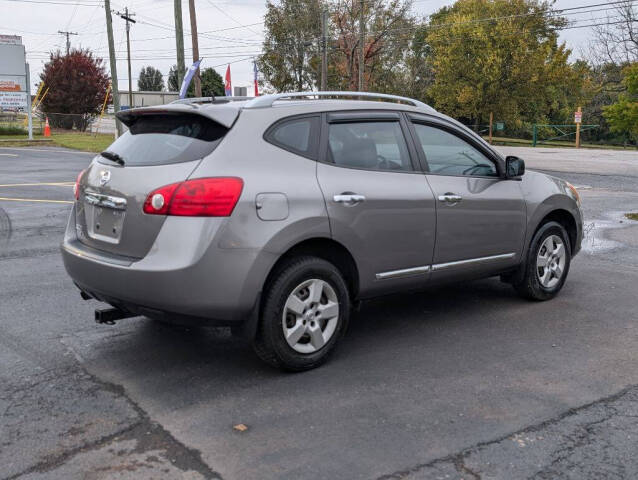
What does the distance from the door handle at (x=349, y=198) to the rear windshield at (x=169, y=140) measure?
0.84m

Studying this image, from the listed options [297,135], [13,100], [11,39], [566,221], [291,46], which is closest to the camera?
[297,135]

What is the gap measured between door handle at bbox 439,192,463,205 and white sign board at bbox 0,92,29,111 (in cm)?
3987

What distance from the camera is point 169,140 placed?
436cm

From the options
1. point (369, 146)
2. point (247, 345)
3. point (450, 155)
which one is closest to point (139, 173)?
point (247, 345)

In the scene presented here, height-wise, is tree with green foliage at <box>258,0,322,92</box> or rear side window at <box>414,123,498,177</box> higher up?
tree with green foliage at <box>258,0,322,92</box>

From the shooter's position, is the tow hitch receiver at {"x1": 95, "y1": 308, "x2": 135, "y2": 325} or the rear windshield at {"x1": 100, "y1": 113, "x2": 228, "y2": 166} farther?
the tow hitch receiver at {"x1": 95, "y1": 308, "x2": 135, "y2": 325}

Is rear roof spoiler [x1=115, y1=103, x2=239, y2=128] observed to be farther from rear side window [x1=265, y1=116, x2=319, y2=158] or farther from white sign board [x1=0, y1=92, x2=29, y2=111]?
white sign board [x1=0, y1=92, x2=29, y2=111]

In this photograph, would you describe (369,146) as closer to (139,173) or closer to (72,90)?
(139,173)

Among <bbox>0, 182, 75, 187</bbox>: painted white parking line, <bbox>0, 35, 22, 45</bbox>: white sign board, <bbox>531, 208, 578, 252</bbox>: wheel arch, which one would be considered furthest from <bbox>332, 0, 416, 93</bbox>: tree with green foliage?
<bbox>531, 208, 578, 252</bbox>: wheel arch

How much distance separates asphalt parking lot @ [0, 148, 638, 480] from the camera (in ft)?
10.7

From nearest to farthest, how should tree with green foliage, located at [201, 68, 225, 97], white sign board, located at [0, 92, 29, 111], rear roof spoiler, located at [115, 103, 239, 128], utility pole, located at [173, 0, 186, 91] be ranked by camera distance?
rear roof spoiler, located at [115, 103, 239, 128], utility pole, located at [173, 0, 186, 91], white sign board, located at [0, 92, 29, 111], tree with green foliage, located at [201, 68, 225, 97]

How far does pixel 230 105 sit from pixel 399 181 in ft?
4.33

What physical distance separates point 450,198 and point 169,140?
7.00 ft

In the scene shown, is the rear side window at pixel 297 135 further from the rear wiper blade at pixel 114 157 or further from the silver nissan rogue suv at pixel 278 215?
the rear wiper blade at pixel 114 157
